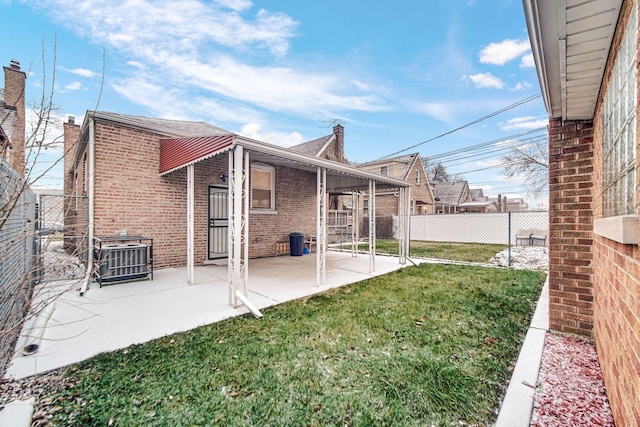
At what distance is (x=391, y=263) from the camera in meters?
9.08

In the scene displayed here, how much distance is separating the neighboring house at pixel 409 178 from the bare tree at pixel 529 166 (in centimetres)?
648

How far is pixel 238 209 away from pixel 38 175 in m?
2.77

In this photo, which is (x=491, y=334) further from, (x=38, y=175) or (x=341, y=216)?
(x=341, y=216)

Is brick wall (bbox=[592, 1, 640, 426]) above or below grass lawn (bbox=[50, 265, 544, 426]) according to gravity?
above

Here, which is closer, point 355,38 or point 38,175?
point 38,175

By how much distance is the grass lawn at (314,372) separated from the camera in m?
2.09

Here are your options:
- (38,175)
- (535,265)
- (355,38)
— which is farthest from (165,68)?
(535,265)

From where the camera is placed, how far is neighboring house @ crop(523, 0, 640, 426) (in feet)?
4.90

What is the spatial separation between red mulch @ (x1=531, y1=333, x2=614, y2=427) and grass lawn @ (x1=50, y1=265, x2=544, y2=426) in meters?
0.30

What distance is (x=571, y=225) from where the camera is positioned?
11.1 feet

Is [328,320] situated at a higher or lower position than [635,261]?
lower

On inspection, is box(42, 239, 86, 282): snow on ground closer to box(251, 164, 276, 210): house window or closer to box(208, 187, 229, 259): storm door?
box(208, 187, 229, 259): storm door

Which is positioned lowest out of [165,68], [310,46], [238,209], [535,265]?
[535,265]

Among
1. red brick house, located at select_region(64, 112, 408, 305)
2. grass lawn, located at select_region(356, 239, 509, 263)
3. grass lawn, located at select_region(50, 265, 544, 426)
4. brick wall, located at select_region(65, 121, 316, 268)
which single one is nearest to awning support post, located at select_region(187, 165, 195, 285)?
red brick house, located at select_region(64, 112, 408, 305)
